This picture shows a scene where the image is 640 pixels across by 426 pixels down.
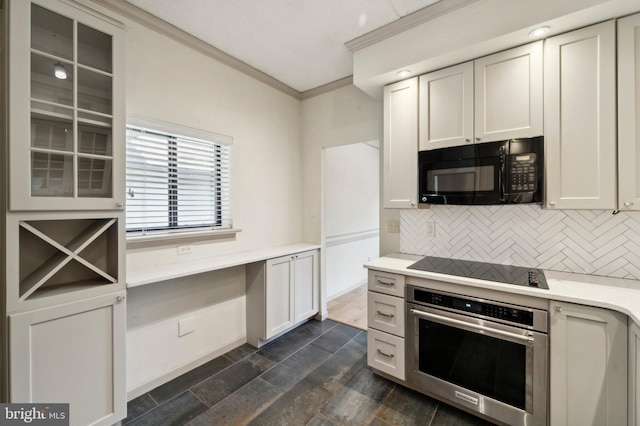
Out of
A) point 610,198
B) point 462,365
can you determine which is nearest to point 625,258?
point 610,198

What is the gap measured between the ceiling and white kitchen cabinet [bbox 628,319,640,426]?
7.60 feet

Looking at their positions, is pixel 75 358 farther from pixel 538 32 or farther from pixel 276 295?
pixel 538 32

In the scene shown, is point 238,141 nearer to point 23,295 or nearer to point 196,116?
point 196,116

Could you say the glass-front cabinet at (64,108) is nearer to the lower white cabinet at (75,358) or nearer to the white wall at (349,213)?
the lower white cabinet at (75,358)

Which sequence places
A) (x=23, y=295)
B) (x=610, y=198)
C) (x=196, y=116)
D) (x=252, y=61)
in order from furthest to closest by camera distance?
(x=252, y=61), (x=196, y=116), (x=610, y=198), (x=23, y=295)

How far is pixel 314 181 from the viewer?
3418 mm

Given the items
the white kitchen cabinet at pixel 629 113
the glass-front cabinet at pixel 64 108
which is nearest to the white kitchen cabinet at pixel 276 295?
the glass-front cabinet at pixel 64 108

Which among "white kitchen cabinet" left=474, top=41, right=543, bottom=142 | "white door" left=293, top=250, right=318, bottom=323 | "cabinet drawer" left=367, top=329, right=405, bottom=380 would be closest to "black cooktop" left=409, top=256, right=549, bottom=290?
"cabinet drawer" left=367, top=329, right=405, bottom=380

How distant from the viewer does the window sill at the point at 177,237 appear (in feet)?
6.53

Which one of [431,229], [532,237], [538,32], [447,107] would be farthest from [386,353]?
[538,32]

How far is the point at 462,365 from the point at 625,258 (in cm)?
128

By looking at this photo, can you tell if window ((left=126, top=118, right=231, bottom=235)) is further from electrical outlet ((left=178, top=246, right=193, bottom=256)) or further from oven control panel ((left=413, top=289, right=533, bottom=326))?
oven control panel ((left=413, top=289, right=533, bottom=326))

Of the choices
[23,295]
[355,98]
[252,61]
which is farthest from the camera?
[355,98]

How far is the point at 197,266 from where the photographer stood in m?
2.14
